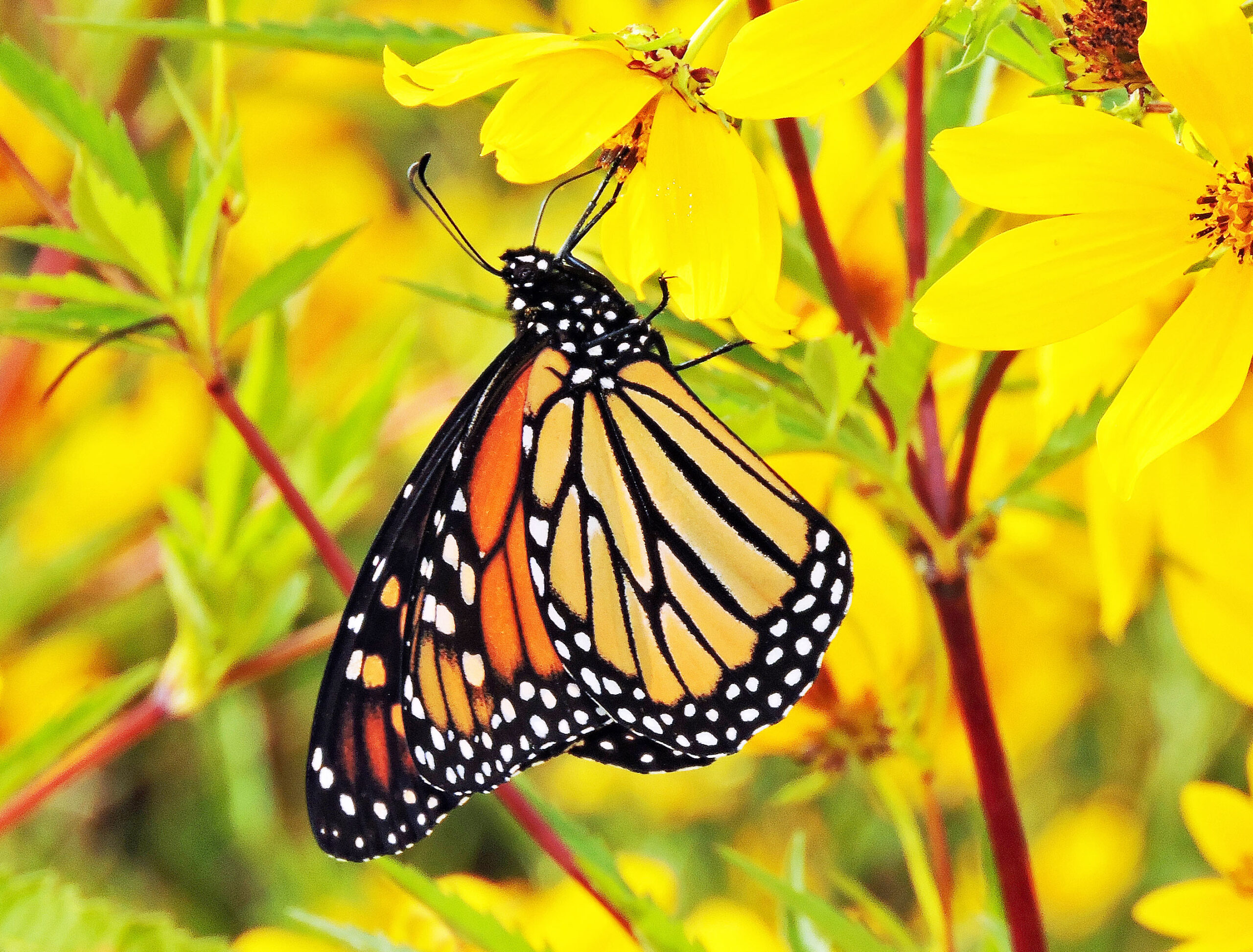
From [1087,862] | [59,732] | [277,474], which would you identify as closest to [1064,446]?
[277,474]

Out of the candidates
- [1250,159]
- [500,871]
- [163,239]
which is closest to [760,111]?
[1250,159]

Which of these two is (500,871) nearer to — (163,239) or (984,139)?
(163,239)

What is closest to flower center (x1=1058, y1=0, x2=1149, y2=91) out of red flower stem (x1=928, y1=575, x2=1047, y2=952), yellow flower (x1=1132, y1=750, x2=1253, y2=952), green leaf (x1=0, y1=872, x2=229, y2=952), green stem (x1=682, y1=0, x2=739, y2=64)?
green stem (x1=682, y1=0, x2=739, y2=64)

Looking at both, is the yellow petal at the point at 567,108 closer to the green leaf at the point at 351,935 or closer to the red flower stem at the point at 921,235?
the red flower stem at the point at 921,235

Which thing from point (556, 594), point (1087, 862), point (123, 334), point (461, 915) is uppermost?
point (123, 334)

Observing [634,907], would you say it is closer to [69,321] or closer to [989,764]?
[989,764]
